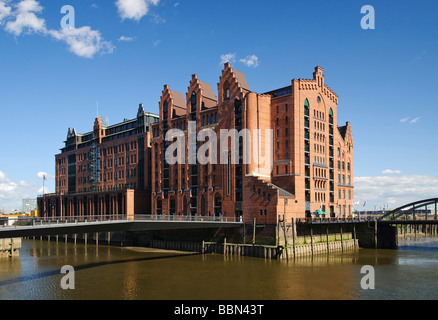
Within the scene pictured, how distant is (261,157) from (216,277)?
40.5 metres

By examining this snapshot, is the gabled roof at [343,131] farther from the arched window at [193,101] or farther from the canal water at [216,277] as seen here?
the arched window at [193,101]

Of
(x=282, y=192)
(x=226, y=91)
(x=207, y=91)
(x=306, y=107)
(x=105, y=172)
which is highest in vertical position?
(x=207, y=91)

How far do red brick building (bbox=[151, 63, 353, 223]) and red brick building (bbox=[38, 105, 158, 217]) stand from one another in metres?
11.2

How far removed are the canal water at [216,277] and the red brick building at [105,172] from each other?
36769mm

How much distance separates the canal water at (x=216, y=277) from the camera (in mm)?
50656

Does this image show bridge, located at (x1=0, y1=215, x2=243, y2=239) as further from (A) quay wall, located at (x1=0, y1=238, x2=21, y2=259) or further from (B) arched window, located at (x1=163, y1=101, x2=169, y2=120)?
(B) arched window, located at (x1=163, y1=101, x2=169, y2=120)

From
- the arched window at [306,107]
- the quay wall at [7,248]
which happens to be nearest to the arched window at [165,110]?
the arched window at [306,107]

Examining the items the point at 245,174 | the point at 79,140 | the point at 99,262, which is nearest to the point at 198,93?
the point at 245,174

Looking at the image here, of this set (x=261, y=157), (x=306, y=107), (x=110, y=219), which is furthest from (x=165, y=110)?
(x=110, y=219)

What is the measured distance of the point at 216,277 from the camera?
6119 cm

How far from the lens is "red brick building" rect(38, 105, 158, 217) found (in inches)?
4942

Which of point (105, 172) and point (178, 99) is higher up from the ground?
point (178, 99)

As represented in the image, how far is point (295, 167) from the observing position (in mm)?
94250

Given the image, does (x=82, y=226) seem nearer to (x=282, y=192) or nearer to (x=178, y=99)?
(x=282, y=192)
